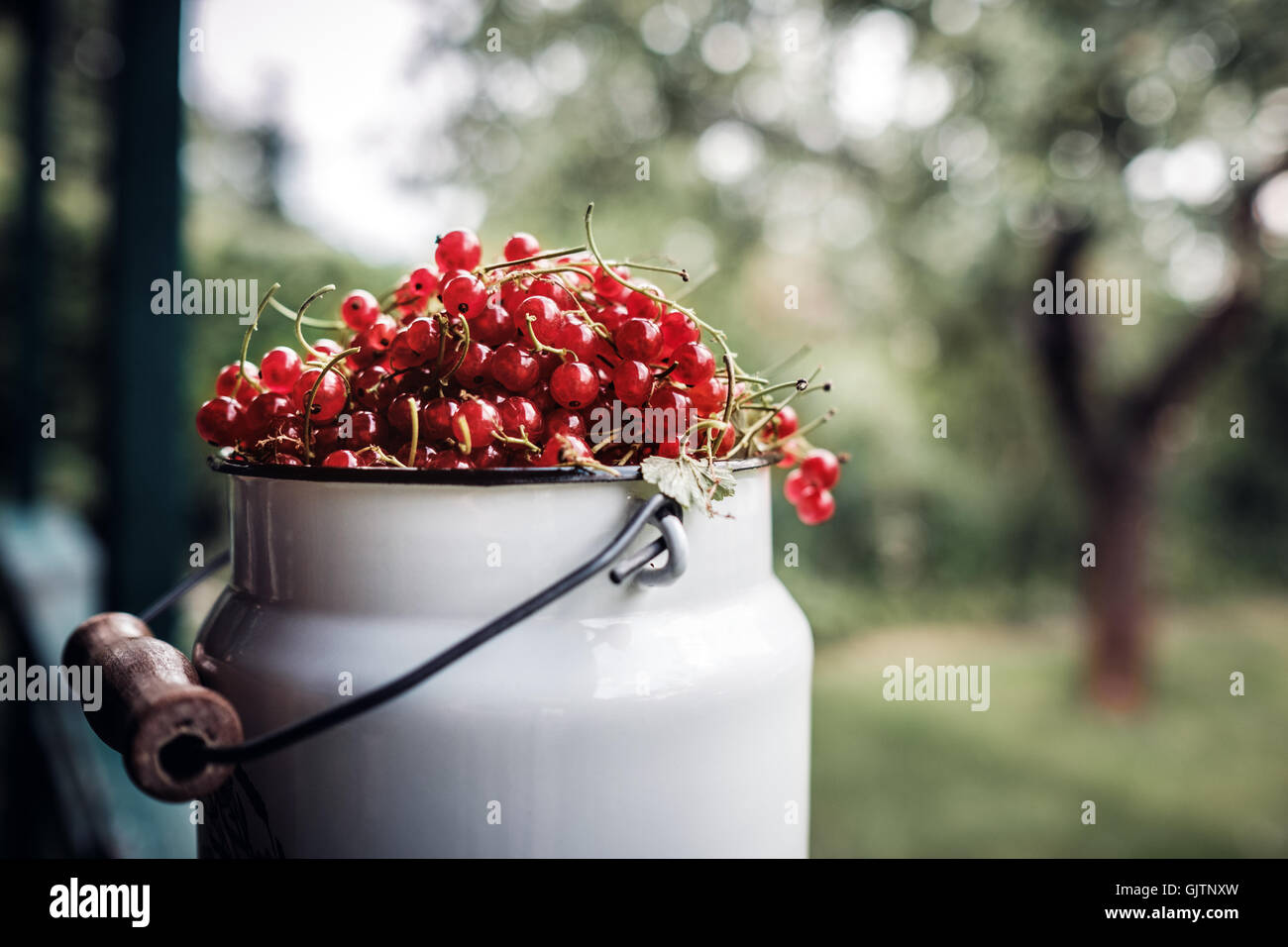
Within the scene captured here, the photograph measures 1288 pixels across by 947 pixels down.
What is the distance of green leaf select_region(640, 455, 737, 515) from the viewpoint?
1.36 ft

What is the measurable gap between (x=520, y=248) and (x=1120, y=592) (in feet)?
12.4

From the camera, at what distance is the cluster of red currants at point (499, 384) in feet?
1.45

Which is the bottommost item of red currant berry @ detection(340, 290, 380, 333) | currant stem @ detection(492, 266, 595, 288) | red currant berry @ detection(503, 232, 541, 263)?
red currant berry @ detection(340, 290, 380, 333)

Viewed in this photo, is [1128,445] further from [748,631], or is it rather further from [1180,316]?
[748,631]

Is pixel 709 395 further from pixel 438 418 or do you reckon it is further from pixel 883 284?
pixel 883 284

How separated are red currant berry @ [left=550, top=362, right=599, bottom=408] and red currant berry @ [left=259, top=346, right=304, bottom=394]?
0.15 meters

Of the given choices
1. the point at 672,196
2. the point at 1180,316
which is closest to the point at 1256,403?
the point at 1180,316

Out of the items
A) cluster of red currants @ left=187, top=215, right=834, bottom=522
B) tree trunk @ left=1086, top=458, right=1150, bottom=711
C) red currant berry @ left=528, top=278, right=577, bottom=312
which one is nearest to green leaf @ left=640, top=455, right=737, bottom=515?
cluster of red currants @ left=187, top=215, right=834, bottom=522

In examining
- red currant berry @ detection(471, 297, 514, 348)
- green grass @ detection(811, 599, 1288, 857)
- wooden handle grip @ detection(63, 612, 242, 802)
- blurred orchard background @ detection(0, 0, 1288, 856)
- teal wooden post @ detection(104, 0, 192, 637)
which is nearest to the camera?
wooden handle grip @ detection(63, 612, 242, 802)

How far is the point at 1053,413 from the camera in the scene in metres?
3.77

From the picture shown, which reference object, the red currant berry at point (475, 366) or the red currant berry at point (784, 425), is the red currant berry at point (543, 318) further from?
the red currant berry at point (784, 425)

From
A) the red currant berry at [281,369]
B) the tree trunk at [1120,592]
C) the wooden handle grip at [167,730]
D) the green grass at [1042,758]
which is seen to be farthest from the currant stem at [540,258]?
the tree trunk at [1120,592]

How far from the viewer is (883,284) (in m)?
3.56

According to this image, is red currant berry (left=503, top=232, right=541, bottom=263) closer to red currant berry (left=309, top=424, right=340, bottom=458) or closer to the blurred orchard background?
red currant berry (left=309, top=424, right=340, bottom=458)
